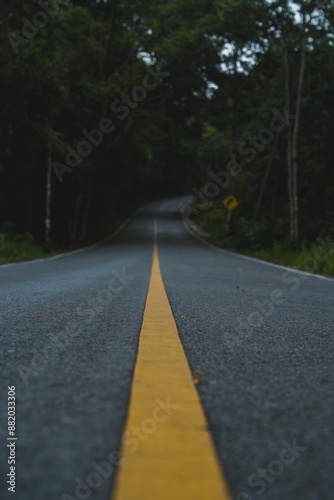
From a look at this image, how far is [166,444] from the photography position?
3.72 feet

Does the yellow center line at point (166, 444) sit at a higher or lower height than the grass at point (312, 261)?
higher

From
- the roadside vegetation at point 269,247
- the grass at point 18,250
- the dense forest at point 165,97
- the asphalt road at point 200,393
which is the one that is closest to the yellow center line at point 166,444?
the asphalt road at point 200,393

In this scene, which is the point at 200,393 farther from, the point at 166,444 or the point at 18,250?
the point at 18,250

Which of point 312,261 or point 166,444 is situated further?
point 312,261

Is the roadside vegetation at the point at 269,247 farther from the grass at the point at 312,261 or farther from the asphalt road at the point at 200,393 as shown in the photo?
the asphalt road at the point at 200,393

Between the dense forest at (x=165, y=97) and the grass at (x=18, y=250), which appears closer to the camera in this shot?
the grass at (x=18, y=250)

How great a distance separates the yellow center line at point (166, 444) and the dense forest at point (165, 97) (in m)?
17.6

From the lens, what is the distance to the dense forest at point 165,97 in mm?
19734

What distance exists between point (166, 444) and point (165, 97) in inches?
1027

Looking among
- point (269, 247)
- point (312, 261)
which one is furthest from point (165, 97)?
point (312, 261)

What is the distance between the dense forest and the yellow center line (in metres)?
17.6

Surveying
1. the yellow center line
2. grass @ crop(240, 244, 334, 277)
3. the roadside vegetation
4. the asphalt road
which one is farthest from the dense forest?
the yellow center line

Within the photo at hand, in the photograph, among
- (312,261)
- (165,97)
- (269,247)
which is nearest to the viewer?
(312,261)

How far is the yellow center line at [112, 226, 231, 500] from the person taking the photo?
940 mm
